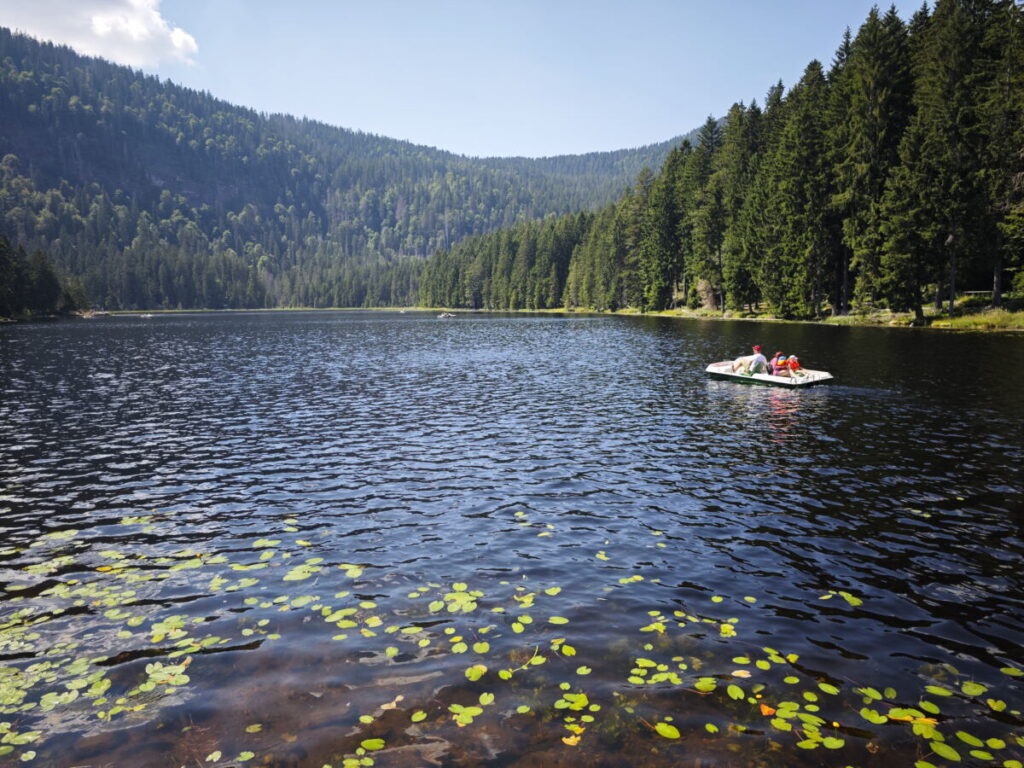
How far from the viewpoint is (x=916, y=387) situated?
32906 mm

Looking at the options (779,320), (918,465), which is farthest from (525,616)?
(779,320)

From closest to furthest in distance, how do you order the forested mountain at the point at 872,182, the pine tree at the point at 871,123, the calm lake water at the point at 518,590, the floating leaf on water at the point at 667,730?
the floating leaf on water at the point at 667,730, the calm lake water at the point at 518,590, the forested mountain at the point at 872,182, the pine tree at the point at 871,123

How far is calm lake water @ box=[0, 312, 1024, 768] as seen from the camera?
7.80 meters

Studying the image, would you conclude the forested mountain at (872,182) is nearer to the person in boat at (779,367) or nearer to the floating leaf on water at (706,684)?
the person in boat at (779,367)

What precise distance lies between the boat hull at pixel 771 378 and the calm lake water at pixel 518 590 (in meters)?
6.23

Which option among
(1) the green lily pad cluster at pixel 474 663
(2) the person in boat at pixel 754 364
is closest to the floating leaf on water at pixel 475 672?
(1) the green lily pad cluster at pixel 474 663

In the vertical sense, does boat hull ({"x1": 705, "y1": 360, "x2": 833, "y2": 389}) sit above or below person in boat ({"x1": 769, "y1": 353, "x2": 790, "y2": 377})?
below

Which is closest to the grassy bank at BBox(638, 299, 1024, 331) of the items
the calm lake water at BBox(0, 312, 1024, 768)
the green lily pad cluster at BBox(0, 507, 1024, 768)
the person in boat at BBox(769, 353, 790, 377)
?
the person in boat at BBox(769, 353, 790, 377)

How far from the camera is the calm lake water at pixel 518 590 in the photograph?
780 cm

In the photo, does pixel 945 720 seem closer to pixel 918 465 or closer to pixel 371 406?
pixel 918 465

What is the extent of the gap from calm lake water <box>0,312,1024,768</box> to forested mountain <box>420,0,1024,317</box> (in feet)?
159

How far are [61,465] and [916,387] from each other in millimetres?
39893

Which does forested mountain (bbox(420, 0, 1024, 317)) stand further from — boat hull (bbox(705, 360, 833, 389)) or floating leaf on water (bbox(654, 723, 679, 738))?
floating leaf on water (bbox(654, 723, 679, 738))

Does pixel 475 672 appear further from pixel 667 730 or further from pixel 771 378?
pixel 771 378
